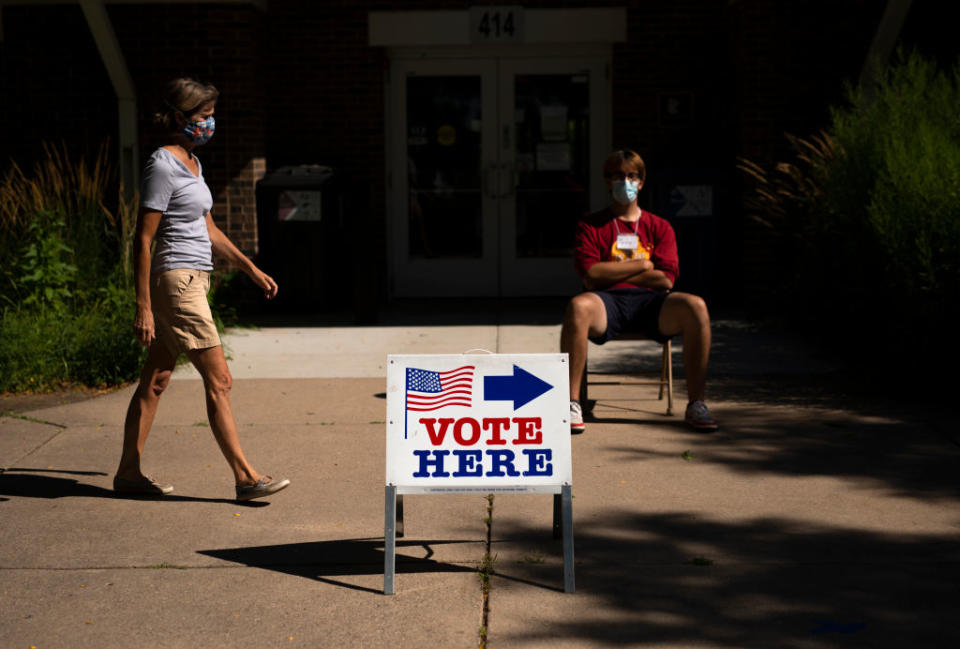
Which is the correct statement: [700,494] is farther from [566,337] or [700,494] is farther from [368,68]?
[368,68]

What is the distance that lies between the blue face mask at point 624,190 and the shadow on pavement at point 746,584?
2189 mm

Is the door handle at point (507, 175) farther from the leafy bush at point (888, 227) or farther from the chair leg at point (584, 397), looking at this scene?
the chair leg at point (584, 397)

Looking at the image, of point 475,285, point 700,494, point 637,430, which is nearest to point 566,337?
point 637,430

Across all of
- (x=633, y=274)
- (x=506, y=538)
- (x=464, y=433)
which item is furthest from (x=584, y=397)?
(x=464, y=433)

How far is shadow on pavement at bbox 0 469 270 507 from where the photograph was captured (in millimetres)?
5305

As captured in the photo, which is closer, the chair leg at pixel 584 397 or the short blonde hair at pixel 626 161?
the short blonde hair at pixel 626 161

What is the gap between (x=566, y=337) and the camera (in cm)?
642

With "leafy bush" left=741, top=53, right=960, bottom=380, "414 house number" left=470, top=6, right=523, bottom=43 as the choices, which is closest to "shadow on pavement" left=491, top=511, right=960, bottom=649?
"leafy bush" left=741, top=53, right=960, bottom=380

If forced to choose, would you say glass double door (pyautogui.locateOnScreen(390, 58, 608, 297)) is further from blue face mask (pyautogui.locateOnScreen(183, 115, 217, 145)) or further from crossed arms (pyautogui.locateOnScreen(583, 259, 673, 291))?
blue face mask (pyautogui.locateOnScreen(183, 115, 217, 145))

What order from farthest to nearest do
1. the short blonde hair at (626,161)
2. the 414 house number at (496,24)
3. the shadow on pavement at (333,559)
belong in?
the 414 house number at (496,24)
the short blonde hair at (626,161)
the shadow on pavement at (333,559)

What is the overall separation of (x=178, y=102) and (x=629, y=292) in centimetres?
277

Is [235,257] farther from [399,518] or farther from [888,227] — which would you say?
[888,227]

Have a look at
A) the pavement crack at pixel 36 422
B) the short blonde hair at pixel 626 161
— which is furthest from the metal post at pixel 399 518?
the short blonde hair at pixel 626 161

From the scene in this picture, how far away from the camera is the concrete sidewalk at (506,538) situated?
3.82 metres
